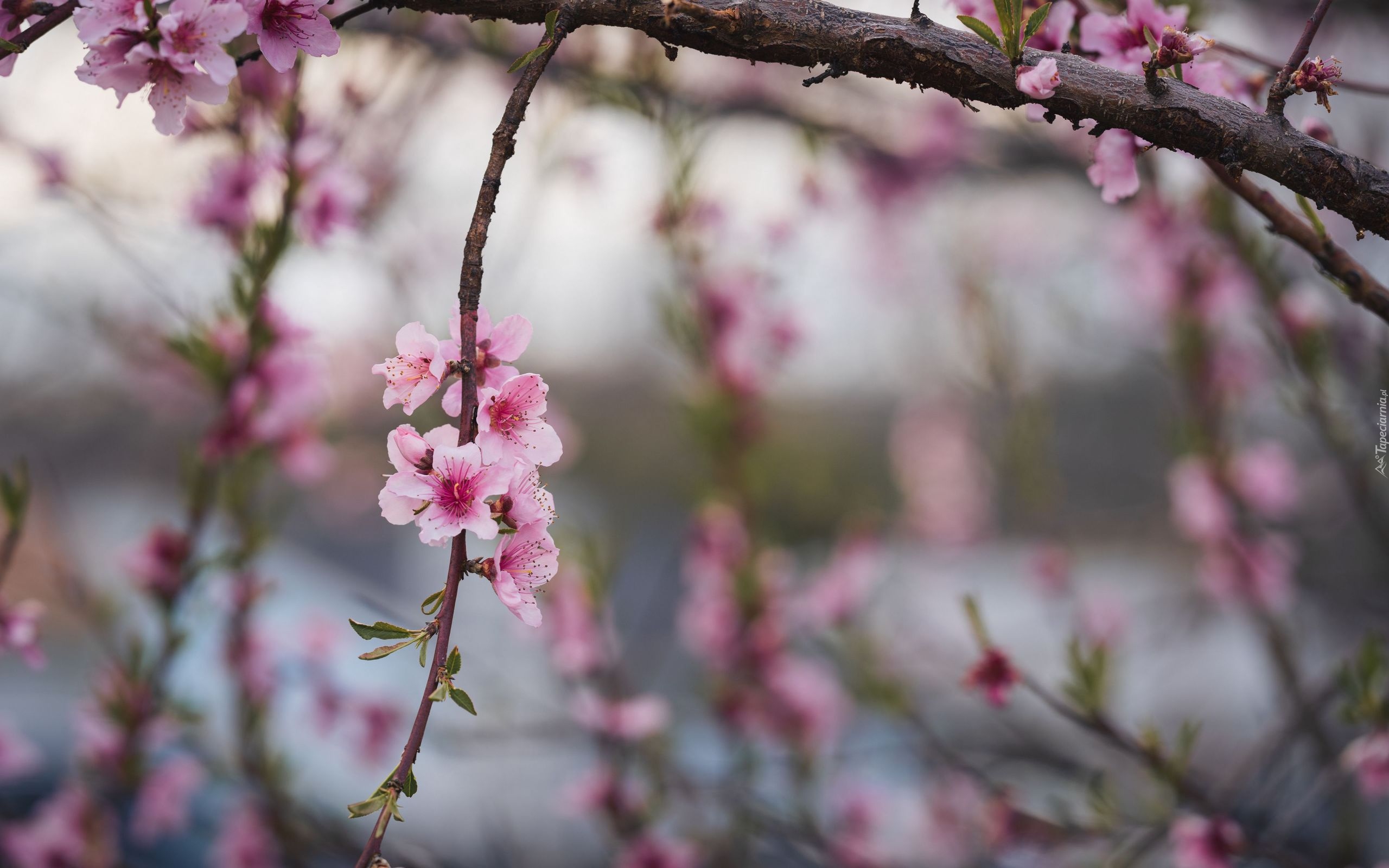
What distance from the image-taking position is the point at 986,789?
1954 mm

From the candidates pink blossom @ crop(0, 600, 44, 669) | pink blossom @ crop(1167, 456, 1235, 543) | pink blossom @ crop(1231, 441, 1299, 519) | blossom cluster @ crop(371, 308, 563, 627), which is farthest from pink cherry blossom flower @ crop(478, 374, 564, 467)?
pink blossom @ crop(1231, 441, 1299, 519)

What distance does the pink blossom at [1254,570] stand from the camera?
2279 mm

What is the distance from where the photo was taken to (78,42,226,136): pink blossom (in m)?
0.78

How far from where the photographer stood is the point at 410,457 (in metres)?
0.78

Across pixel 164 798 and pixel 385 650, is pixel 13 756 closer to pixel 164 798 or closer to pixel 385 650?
pixel 164 798

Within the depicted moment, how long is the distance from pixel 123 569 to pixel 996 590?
6106 millimetres

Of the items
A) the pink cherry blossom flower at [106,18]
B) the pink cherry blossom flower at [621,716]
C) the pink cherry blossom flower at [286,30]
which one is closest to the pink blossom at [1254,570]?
the pink cherry blossom flower at [621,716]

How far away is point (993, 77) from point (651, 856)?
172cm

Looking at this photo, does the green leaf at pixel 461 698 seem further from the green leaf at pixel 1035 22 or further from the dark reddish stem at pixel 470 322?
the green leaf at pixel 1035 22

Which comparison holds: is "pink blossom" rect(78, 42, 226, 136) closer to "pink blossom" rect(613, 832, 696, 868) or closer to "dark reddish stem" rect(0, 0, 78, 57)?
"dark reddish stem" rect(0, 0, 78, 57)

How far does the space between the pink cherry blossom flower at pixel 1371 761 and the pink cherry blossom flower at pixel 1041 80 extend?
1.20m

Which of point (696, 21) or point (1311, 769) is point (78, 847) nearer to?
point (696, 21)

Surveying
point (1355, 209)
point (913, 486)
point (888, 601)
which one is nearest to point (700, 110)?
point (1355, 209)

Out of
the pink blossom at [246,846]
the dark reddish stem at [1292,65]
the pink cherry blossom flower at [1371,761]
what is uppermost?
the dark reddish stem at [1292,65]
